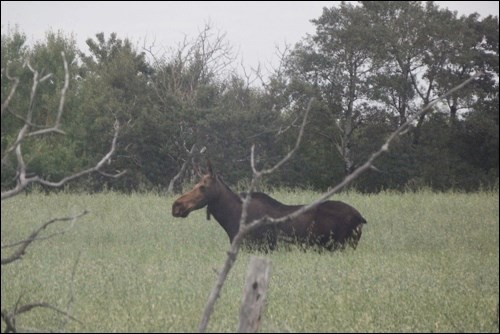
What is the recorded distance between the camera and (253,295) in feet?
19.6

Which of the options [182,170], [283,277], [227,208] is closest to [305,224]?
[227,208]

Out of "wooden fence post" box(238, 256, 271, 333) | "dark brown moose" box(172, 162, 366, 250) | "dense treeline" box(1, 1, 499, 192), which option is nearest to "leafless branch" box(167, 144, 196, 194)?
"dense treeline" box(1, 1, 499, 192)

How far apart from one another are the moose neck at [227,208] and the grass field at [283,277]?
1.49 ft

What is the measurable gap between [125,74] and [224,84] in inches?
186

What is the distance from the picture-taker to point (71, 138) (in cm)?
2816

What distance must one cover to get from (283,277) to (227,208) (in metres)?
3.52

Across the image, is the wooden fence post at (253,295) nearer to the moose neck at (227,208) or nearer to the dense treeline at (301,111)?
the moose neck at (227,208)

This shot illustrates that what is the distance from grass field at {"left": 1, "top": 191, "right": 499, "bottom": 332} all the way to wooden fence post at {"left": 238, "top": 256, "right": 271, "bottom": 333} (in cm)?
43

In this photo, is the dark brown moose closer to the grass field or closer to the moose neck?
the moose neck

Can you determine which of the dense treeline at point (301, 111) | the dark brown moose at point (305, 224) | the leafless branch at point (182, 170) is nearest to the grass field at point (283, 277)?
the dark brown moose at point (305, 224)

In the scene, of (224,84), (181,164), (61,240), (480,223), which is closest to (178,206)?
(61,240)

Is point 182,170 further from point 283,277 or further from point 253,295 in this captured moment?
point 253,295

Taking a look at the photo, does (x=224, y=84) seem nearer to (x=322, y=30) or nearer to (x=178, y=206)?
(x=322, y=30)

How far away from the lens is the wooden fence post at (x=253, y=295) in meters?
5.98
